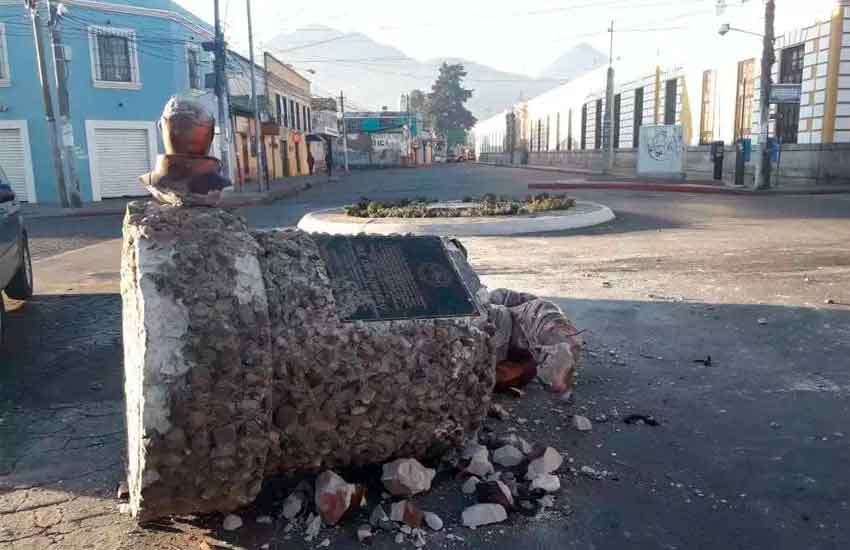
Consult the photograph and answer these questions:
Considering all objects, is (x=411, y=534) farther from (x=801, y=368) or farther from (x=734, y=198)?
(x=734, y=198)

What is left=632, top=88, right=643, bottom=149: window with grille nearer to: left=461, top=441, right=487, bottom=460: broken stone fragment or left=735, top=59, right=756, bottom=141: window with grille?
left=735, top=59, right=756, bottom=141: window with grille

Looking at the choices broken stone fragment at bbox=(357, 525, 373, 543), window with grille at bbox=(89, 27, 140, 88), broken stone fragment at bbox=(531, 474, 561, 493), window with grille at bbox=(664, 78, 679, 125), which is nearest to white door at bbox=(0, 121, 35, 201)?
window with grille at bbox=(89, 27, 140, 88)

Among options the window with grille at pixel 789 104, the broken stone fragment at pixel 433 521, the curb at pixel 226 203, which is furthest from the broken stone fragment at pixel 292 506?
the window with grille at pixel 789 104

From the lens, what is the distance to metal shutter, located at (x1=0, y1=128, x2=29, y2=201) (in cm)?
2364

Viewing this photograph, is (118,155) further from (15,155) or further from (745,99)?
(745,99)

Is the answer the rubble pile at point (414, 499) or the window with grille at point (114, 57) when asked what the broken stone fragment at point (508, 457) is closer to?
the rubble pile at point (414, 499)

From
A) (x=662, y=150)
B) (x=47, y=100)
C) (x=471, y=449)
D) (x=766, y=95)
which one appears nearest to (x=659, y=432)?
(x=471, y=449)

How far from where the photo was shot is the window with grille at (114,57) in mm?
23984

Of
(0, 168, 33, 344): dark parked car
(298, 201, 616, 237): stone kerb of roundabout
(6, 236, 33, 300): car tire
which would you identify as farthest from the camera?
(298, 201, 616, 237): stone kerb of roundabout

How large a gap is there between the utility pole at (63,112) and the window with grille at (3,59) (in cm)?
401

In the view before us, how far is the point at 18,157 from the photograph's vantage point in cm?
2378

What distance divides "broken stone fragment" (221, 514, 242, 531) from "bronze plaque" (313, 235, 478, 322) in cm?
87

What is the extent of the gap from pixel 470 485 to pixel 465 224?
29.3ft

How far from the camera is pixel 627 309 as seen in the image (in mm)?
6234
